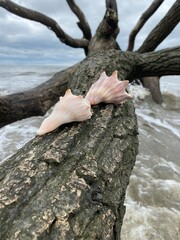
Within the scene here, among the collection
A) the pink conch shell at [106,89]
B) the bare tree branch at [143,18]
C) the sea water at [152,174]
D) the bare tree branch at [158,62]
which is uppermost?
the pink conch shell at [106,89]

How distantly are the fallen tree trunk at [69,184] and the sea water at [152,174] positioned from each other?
1406 millimetres

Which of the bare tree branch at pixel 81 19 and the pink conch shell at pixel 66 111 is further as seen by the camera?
the bare tree branch at pixel 81 19

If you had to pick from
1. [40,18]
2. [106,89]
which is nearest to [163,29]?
[40,18]

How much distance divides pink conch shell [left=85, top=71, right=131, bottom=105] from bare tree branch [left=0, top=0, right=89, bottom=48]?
5.15 m

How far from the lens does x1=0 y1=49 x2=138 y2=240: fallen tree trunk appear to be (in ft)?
3.11

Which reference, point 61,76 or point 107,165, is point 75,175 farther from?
point 61,76

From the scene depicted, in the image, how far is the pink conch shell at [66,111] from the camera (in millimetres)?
1460

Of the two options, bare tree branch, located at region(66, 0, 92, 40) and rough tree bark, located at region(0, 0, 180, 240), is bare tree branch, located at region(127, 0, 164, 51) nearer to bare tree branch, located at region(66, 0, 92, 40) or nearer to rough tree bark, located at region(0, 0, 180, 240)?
bare tree branch, located at region(66, 0, 92, 40)

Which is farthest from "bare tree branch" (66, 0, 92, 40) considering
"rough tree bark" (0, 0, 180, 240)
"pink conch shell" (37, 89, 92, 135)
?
"pink conch shell" (37, 89, 92, 135)

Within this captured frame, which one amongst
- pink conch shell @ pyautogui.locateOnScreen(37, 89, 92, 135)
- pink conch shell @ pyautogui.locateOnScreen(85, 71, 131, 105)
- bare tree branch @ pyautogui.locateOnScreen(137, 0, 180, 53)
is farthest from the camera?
bare tree branch @ pyautogui.locateOnScreen(137, 0, 180, 53)

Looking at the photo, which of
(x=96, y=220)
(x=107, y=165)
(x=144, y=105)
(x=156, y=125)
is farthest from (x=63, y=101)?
(x=144, y=105)

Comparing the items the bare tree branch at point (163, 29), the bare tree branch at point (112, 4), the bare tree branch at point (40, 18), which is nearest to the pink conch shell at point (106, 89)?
the bare tree branch at point (163, 29)

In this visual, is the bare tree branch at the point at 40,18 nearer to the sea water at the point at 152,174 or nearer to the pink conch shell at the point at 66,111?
the sea water at the point at 152,174

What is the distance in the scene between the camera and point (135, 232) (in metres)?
2.77
